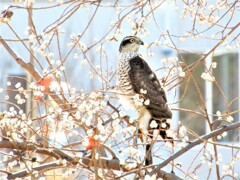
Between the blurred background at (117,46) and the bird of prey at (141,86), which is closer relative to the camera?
the bird of prey at (141,86)

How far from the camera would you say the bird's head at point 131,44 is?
5.12m

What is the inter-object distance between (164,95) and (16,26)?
20.9 ft

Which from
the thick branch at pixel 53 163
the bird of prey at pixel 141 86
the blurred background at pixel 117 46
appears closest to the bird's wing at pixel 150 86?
the bird of prey at pixel 141 86

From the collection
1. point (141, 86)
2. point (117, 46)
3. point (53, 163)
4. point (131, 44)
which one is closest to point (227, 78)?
point (117, 46)

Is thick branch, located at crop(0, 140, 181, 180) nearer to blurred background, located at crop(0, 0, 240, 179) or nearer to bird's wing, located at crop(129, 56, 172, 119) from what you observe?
bird's wing, located at crop(129, 56, 172, 119)

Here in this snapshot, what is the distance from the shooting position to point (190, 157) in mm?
11453

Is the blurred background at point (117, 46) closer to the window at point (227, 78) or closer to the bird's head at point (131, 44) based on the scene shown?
the window at point (227, 78)

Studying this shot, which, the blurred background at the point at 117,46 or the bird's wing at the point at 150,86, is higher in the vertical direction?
the blurred background at the point at 117,46

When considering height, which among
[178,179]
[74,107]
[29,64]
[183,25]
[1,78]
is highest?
[183,25]

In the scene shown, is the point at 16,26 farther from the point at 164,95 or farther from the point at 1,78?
the point at 164,95

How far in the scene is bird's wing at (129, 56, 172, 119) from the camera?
4.66 meters

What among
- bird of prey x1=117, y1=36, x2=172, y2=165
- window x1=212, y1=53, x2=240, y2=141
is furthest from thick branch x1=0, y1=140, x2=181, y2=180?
window x1=212, y1=53, x2=240, y2=141

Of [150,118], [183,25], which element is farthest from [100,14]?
[150,118]

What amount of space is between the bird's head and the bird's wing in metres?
0.07
